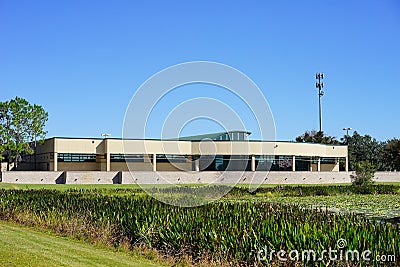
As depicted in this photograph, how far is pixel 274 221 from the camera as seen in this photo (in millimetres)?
13430

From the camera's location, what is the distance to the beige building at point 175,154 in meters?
69.6

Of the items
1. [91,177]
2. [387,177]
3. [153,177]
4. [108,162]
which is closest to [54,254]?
[153,177]

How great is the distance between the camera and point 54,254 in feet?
41.9

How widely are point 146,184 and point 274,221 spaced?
43109 mm

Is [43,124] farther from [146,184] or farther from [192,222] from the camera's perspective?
[192,222]

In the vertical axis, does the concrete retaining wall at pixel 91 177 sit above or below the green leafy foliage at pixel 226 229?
above

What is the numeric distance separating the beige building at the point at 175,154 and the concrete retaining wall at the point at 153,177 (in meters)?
4.70

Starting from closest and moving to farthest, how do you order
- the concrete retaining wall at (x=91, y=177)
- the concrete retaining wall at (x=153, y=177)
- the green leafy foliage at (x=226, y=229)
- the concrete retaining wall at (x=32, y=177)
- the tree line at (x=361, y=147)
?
the green leafy foliage at (x=226, y=229)
the concrete retaining wall at (x=32, y=177)
the concrete retaining wall at (x=153, y=177)
the concrete retaining wall at (x=91, y=177)
the tree line at (x=361, y=147)

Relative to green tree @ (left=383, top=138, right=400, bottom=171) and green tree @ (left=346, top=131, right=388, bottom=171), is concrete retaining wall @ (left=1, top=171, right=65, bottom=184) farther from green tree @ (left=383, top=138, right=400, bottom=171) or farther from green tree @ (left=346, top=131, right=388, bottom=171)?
green tree @ (left=346, top=131, right=388, bottom=171)

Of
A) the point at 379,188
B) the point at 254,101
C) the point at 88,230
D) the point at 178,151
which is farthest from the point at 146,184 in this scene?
the point at 88,230

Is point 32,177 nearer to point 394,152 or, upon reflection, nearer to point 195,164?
point 195,164

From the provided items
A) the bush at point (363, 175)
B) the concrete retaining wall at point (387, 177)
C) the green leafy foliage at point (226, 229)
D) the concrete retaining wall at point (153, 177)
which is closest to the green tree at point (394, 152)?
the concrete retaining wall at point (387, 177)

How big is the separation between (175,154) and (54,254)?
64281 mm
